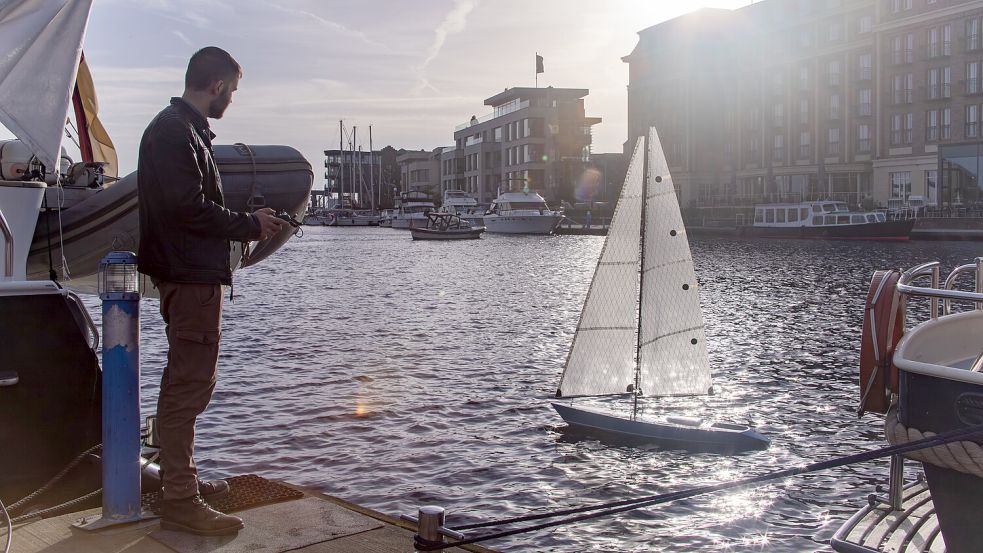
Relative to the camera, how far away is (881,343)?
18.6 ft

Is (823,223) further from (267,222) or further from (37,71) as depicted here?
(267,222)

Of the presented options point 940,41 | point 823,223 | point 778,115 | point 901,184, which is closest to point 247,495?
point 823,223

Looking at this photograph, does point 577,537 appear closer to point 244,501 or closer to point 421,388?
point 244,501

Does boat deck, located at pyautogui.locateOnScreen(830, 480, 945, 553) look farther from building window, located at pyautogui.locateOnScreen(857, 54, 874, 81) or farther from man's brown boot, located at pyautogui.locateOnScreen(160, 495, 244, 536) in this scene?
building window, located at pyautogui.locateOnScreen(857, 54, 874, 81)

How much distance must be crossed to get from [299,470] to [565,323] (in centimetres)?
1516

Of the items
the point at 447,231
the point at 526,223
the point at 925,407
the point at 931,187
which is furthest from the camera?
the point at 526,223

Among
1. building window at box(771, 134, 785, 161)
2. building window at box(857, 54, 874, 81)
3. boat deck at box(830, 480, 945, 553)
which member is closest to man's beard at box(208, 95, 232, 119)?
boat deck at box(830, 480, 945, 553)

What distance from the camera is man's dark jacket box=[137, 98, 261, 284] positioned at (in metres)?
4.77

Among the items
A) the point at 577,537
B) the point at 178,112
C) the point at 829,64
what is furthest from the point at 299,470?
the point at 829,64

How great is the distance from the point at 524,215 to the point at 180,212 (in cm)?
8254

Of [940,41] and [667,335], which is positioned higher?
[940,41]

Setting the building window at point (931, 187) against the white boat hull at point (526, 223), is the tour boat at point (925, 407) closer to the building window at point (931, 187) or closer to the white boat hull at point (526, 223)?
the building window at point (931, 187)

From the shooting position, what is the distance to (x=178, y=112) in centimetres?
489

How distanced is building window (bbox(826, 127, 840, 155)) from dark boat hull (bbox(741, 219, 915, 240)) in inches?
470
